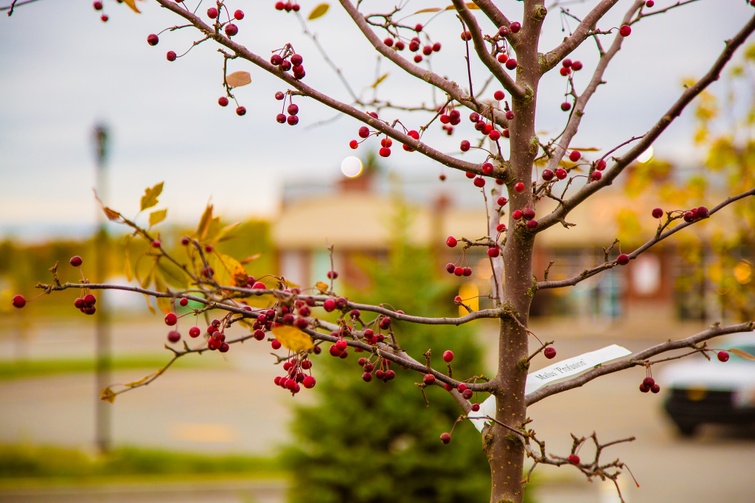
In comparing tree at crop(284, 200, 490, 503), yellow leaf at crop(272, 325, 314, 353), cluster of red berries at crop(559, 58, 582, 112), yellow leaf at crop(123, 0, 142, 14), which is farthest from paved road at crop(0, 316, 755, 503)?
yellow leaf at crop(272, 325, 314, 353)

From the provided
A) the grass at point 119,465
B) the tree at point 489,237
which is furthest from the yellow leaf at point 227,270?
the grass at point 119,465

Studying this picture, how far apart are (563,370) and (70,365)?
23.1m

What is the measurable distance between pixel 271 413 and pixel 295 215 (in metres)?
24.0

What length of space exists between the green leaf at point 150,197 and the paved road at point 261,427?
200 inches

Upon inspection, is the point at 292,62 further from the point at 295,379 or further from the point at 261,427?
the point at 261,427

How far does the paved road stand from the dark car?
1.80 feet

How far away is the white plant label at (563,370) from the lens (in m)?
1.78

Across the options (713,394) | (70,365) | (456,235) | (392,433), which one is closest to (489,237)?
(392,433)

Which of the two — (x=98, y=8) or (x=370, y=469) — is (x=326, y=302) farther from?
(x=370, y=469)

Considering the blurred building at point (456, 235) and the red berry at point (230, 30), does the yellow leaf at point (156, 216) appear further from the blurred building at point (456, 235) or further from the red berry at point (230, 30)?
the blurred building at point (456, 235)

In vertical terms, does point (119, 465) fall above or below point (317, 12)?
below

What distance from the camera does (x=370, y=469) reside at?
5395 mm

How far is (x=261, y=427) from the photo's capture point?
14.5 metres

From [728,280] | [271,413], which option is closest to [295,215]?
[271,413]
